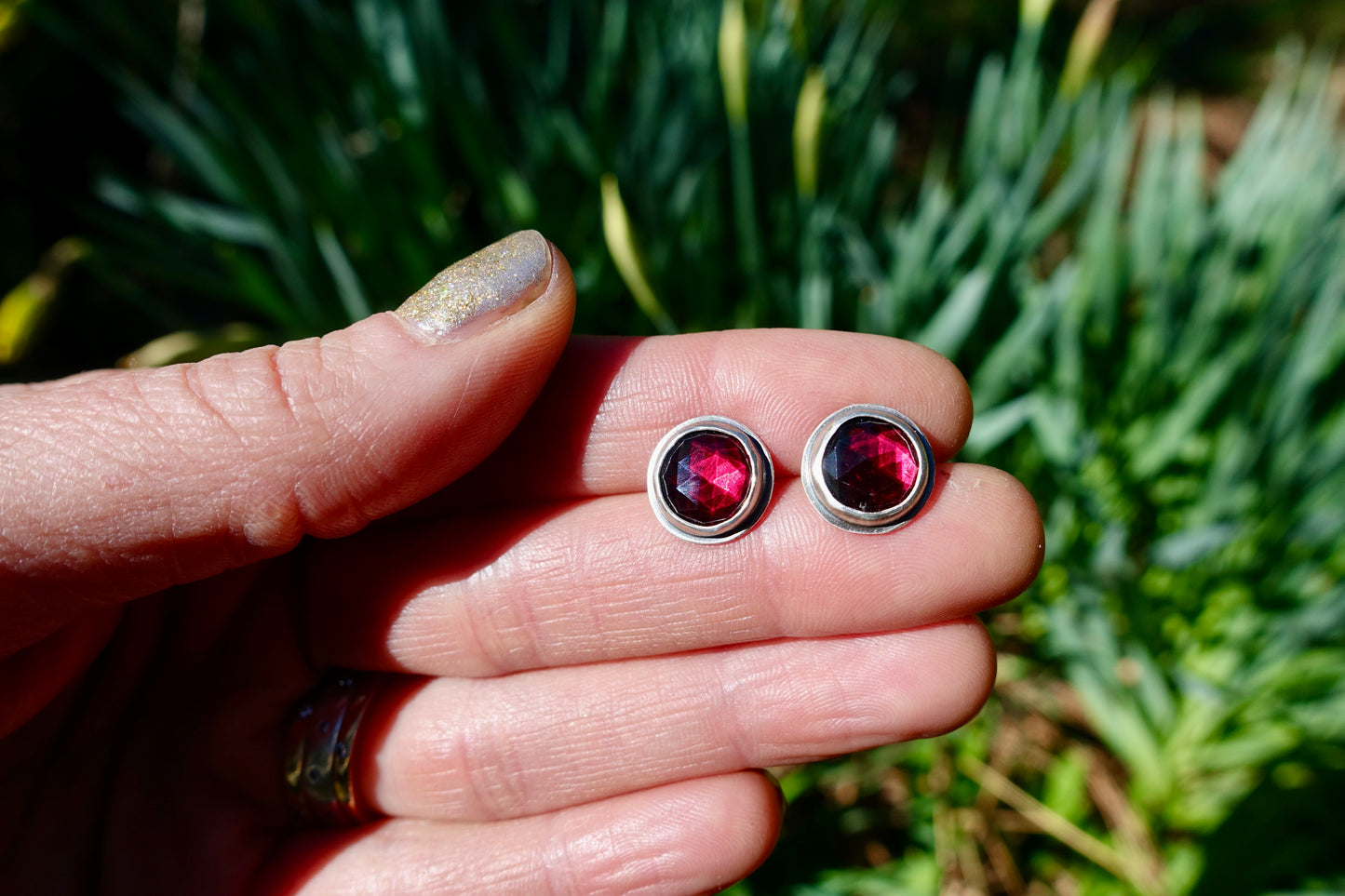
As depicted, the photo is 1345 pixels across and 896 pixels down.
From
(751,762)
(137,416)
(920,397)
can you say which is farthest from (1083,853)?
(137,416)

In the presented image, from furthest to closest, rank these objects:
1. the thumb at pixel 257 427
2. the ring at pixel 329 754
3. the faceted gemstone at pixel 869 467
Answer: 1. the ring at pixel 329 754
2. the faceted gemstone at pixel 869 467
3. the thumb at pixel 257 427

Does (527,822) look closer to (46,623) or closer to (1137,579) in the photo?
(46,623)

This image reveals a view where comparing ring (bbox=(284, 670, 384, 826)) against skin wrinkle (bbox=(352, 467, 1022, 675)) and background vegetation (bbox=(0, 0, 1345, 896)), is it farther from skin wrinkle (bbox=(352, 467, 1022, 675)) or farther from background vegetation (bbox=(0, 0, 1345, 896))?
background vegetation (bbox=(0, 0, 1345, 896))

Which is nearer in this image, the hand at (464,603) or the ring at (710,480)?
the hand at (464,603)

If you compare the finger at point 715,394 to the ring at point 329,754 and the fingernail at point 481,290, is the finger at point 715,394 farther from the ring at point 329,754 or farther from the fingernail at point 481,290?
the ring at point 329,754

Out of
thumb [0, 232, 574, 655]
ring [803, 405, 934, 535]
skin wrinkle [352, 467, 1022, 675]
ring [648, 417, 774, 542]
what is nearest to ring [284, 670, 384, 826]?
skin wrinkle [352, 467, 1022, 675]

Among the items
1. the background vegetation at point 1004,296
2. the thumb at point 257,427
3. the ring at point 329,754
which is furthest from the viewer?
the background vegetation at point 1004,296

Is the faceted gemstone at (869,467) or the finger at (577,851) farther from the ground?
the faceted gemstone at (869,467)

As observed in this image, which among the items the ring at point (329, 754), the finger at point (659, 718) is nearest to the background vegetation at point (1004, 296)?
the finger at point (659, 718)
